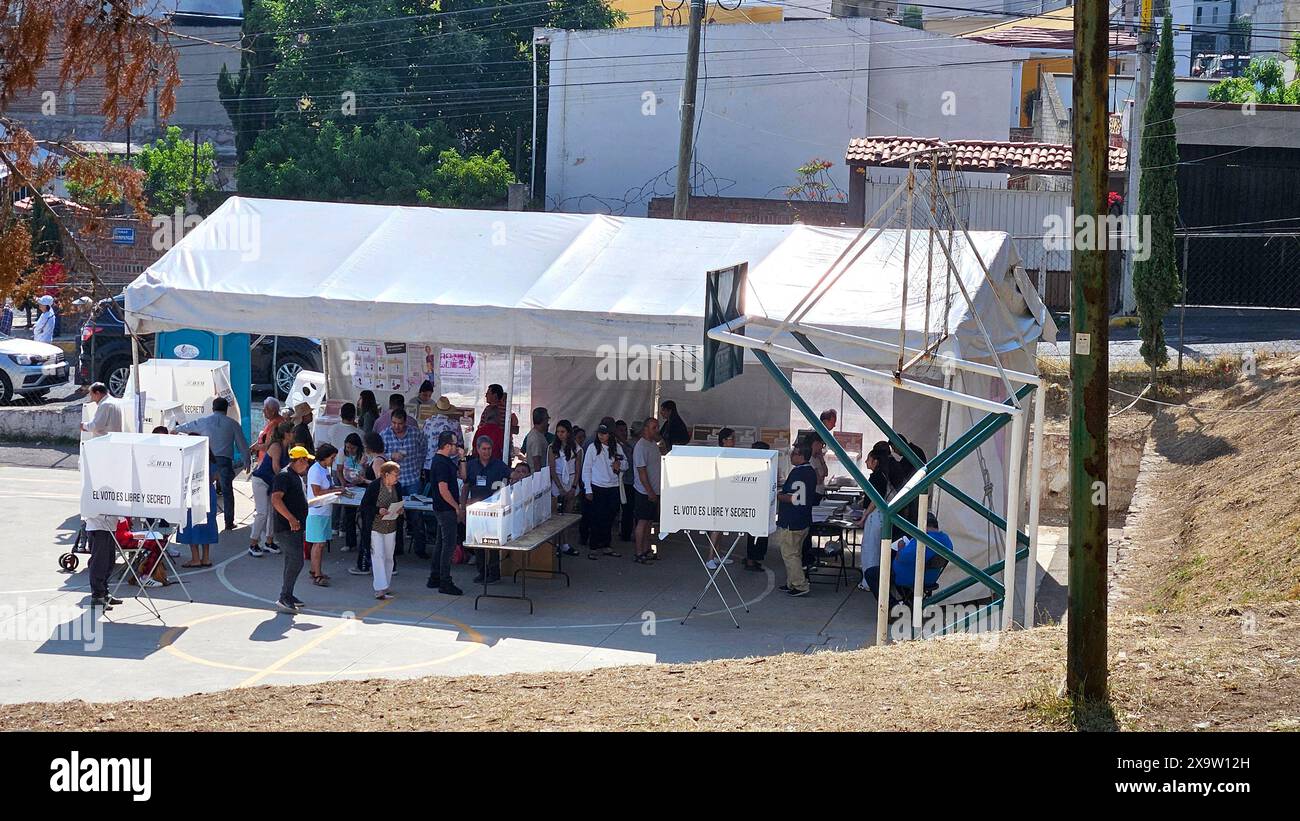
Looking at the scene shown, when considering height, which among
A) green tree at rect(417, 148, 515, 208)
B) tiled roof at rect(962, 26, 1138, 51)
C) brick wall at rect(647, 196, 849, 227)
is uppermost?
tiled roof at rect(962, 26, 1138, 51)

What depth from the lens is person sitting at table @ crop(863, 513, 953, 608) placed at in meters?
12.0

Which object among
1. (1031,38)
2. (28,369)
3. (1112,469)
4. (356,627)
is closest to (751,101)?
(1031,38)

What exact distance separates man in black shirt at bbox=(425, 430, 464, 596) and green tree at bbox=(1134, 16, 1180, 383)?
36.3 ft

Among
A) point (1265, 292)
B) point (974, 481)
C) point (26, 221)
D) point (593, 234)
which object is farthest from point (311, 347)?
point (1265, 292)

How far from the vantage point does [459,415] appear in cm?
1820

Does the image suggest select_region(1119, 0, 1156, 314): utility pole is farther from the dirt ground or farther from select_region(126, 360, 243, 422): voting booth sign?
select_region(126, 360, 243, 422): voting booth sign

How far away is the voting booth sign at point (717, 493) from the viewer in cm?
1259

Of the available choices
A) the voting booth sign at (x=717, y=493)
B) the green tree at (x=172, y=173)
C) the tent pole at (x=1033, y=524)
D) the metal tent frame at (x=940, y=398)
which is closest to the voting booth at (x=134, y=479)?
the voting booth sign at (x=717, y=493)

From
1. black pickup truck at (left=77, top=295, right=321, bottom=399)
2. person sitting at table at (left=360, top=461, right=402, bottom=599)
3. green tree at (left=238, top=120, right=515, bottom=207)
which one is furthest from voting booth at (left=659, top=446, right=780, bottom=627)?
green tree at (left=238, top=120, right=515, bottom=207)

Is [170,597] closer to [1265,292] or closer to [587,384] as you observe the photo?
[587,384]

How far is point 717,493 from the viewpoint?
12633 mm

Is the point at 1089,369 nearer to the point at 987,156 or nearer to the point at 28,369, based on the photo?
the point at 28,369

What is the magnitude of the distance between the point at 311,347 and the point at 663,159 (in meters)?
15.1

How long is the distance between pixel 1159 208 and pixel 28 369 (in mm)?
18539
